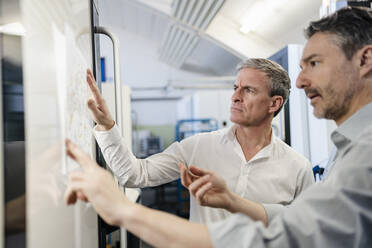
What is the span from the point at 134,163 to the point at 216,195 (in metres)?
0.39

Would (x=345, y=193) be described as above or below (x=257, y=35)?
below

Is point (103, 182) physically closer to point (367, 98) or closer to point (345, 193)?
point (345, 193)

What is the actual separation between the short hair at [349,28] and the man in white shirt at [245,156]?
0.40 m

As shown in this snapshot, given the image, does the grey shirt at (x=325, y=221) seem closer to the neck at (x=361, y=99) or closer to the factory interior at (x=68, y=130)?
the factory interior at (x=68, y=130)

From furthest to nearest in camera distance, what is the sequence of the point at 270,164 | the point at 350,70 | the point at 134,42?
the point at 134,42, the point at 270,164, the point at 350,70

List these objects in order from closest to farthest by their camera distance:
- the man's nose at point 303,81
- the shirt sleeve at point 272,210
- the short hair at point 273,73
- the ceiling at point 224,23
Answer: the man's nose at point 303,81 → the shirt sleeve at point 272,210 → the short hair at point 273,73 → the ceiling at point 224,23

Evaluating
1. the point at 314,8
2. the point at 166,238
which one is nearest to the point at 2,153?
the point at 166,238

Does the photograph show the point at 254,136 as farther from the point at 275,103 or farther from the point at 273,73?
the point at 273,73

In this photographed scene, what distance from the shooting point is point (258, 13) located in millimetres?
3148

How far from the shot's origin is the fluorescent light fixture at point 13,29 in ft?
1.42

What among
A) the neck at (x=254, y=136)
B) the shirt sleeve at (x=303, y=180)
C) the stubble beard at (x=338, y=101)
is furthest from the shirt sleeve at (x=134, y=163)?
the stubble beard at (x=338, y=101)

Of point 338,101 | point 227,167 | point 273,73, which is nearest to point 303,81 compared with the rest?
point 338,101

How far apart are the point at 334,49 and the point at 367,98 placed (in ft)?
0.53

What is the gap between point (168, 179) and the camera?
117cm
